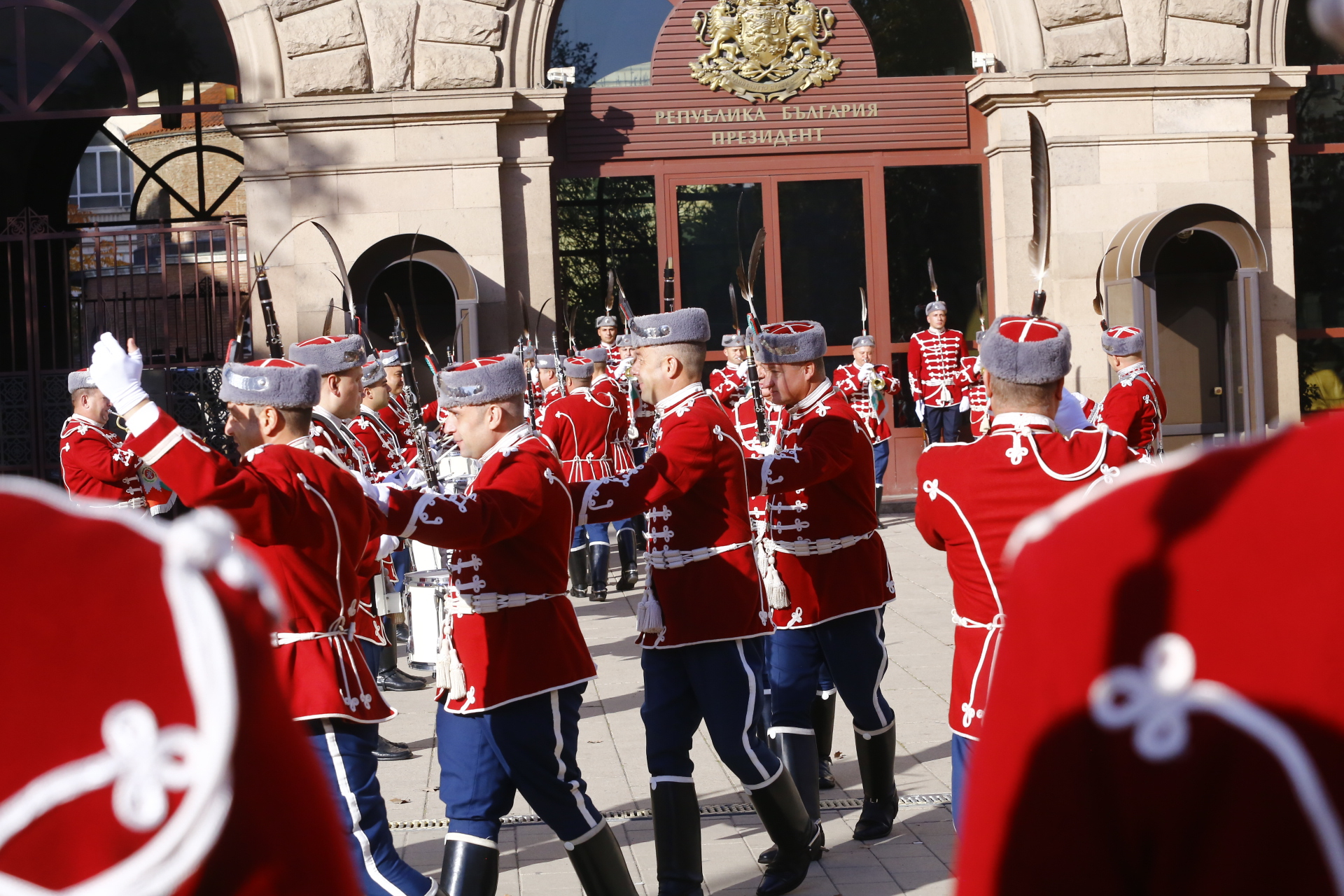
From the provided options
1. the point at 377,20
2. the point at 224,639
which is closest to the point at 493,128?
the point at 377,20

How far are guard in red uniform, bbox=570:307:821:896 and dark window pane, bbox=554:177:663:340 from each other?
33.2 feet

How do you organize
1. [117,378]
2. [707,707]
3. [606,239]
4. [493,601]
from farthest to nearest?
1. [606,239]
2. [707,707]
3. [493,601]
4. [117,378]

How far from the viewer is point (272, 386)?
4.29 m

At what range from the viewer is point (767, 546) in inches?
228

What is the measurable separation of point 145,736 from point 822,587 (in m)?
4.62

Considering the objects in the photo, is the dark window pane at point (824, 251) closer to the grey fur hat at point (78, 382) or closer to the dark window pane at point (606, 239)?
the dark window pane at point (606, 239)

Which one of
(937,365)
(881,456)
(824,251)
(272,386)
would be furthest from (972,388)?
(272,386)

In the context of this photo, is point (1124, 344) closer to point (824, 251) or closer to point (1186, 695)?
point (824, 251)

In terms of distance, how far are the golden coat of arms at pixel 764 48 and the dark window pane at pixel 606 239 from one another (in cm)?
144

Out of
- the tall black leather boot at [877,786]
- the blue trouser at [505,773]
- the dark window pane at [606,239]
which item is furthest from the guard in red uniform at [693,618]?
the dark window pane at [606,239]

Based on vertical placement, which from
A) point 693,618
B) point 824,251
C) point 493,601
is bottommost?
point 693,618

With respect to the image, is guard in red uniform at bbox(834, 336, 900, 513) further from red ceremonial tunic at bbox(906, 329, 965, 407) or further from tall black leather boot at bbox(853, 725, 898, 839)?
tall black leather boot at bbox(853, 725, 898, 839)

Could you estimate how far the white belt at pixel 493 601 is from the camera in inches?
173

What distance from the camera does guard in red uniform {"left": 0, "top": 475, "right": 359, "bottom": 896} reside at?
1088 mm
